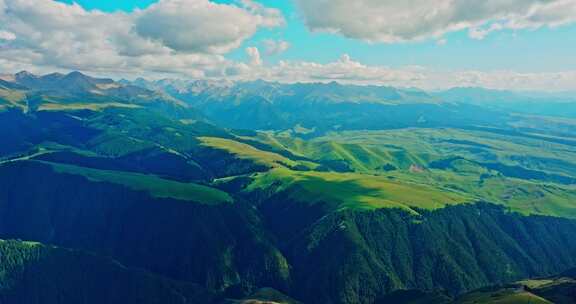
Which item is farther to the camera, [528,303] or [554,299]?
[554,299]

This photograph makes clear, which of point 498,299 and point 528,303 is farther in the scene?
point 498,299
